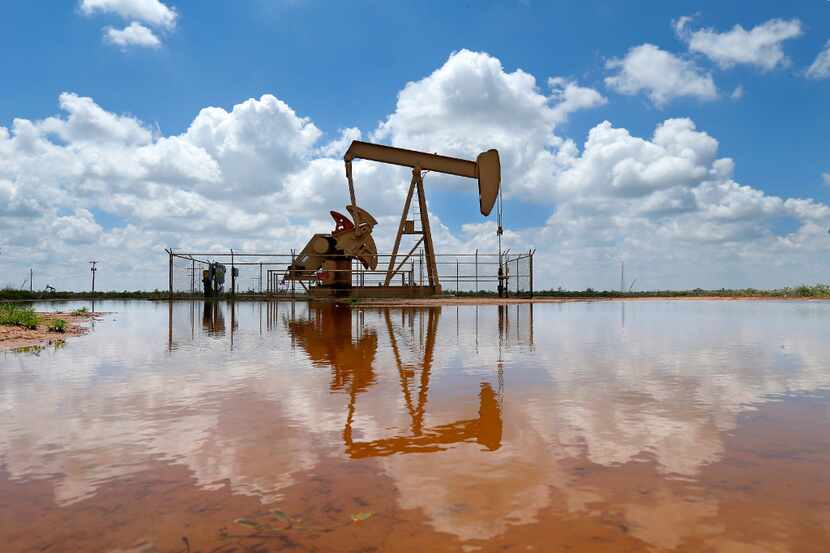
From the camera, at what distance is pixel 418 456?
9.16 ft

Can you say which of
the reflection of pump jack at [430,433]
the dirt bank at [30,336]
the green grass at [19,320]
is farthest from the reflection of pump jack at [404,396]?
the green grass at [19,320]

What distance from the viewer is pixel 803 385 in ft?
15.1

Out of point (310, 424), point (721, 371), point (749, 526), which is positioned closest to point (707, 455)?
point (749, 526)

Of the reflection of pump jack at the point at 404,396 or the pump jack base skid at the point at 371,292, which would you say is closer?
the reflection of pump jack at the point at 404,396

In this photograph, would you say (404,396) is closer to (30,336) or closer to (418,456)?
(418,456)

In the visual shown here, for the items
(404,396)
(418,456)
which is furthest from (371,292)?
(418,456)

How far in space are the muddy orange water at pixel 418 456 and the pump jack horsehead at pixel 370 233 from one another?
18.0 meters

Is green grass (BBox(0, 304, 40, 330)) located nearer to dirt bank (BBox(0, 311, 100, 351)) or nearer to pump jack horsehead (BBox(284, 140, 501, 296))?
dirt bank (BBox(0, 311, 100, 351))

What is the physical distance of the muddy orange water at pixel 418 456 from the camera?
1979 millimetres

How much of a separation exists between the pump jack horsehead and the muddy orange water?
18.0 m

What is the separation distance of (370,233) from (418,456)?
22.3 meters

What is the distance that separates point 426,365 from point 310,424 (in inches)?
98.4

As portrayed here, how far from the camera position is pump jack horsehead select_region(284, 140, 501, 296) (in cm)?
2312

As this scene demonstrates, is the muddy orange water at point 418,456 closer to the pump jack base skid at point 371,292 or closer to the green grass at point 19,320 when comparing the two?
the green grass at point 19,320
